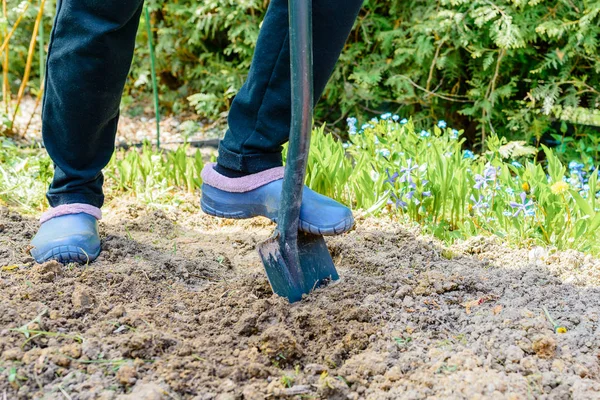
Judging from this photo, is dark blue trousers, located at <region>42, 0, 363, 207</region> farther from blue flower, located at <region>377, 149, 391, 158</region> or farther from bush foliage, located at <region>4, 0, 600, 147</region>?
bush foliage, located at <region>4, 0, 600, 147</region>

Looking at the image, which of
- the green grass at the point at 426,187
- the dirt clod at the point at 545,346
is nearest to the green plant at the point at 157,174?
the green grass at the point at 426,187

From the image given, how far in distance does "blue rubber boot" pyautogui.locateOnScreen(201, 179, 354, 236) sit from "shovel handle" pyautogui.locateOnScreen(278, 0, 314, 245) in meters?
0.05

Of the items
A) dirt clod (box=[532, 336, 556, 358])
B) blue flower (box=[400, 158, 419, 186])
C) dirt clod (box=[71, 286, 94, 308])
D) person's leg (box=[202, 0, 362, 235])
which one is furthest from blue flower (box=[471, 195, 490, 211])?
dirt clod (box=[71, 286, 94, 308])

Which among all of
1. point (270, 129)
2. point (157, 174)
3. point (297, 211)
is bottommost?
point (157, 174)

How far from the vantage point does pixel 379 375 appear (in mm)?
1383

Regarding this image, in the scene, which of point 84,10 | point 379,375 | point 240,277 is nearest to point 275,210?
point 240,277

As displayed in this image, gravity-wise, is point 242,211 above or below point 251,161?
below

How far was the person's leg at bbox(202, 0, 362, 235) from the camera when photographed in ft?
5.54

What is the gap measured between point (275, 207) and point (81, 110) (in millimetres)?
607

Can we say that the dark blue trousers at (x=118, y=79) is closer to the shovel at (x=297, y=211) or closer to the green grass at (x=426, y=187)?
the shovel at (x=297, y=211)

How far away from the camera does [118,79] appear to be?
72.1 inches

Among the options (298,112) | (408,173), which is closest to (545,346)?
(298,112)

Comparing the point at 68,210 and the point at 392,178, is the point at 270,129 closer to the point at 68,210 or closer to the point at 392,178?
the point at 68,210

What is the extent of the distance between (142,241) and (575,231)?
1.48m
